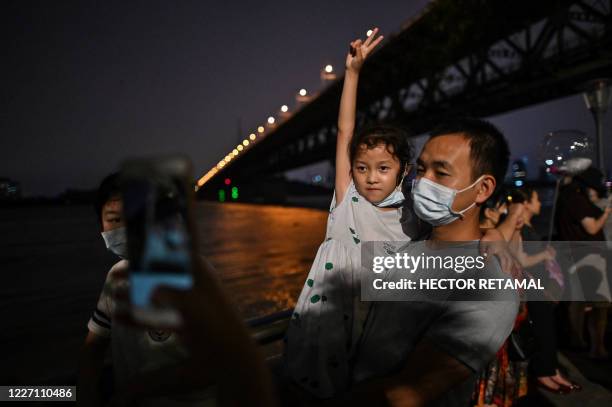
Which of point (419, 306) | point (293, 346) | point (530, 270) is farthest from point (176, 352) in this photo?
point (530, 270)

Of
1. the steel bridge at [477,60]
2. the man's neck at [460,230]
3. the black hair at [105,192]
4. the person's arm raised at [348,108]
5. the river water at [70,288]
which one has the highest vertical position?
the steel bridge at [477,60]

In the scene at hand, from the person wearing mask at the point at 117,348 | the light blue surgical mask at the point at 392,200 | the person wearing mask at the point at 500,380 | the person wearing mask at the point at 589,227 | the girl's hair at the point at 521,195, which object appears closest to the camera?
the person wearing mask at the point at 117,348

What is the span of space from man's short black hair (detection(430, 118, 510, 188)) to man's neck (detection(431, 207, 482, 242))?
0.19 m

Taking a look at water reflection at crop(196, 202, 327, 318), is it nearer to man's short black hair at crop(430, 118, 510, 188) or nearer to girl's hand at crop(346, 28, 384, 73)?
girl's hand at crop(346, 28, 384, 73)

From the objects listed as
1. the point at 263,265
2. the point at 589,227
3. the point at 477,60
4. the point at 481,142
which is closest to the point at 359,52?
the point at 481,142

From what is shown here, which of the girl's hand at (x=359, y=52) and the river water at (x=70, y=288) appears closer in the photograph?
the girl's hand at (x=359, y=52)

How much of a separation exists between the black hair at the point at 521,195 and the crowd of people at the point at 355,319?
1.07 meters

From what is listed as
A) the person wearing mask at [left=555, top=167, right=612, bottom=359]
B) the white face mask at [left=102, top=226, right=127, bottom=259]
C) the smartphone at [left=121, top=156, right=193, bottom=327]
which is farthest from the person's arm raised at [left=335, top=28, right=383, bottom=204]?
the person wearing mask at [left=555, top=167, right=612, bottom=359]

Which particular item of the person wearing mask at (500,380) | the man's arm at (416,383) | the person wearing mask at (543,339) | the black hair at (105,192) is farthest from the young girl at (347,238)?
the person wearing mask at (543,339)

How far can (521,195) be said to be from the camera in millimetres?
3332

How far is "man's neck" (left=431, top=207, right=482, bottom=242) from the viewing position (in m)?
1.58

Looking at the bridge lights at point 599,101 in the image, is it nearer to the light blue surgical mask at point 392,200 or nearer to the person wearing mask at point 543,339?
the person wearing mask at point 543,339

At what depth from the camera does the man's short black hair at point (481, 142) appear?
150cm

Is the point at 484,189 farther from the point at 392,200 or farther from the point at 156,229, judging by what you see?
the point at 156,229
